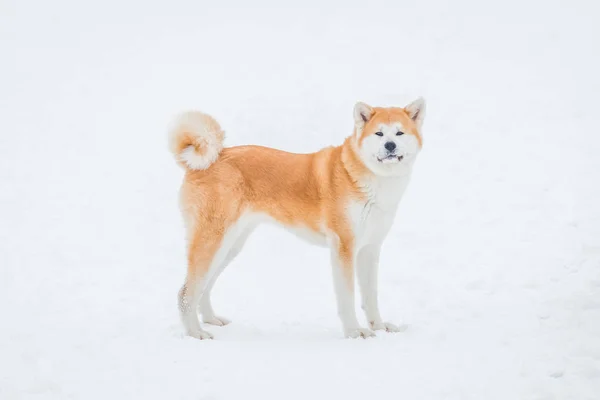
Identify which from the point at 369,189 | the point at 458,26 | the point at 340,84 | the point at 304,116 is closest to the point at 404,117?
the point at 369,189

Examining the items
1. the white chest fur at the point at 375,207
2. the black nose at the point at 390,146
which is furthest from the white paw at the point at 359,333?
the black nose at the point at 390,146

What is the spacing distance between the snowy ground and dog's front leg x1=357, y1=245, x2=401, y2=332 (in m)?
0.34

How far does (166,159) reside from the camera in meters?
11.9

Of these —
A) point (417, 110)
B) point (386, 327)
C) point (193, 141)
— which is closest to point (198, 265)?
point (193, 141)

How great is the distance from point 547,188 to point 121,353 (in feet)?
22.7

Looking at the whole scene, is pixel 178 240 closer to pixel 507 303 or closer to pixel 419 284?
pixel 419 284

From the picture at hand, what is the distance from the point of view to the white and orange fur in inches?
224

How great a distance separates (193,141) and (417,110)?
2031 mm

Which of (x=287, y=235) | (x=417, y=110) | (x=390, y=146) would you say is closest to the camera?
(x=390, y=146)

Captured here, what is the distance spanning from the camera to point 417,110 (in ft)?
19.4

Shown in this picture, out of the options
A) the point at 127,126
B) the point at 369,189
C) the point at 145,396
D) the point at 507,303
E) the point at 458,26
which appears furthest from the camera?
the point at 458,26

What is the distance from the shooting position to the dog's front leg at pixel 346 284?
223 inches

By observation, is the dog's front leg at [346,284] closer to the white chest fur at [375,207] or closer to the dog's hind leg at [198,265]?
the white chest fur at [375,207]

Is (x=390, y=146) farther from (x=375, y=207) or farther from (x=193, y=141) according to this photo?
(x=193, y=141)
